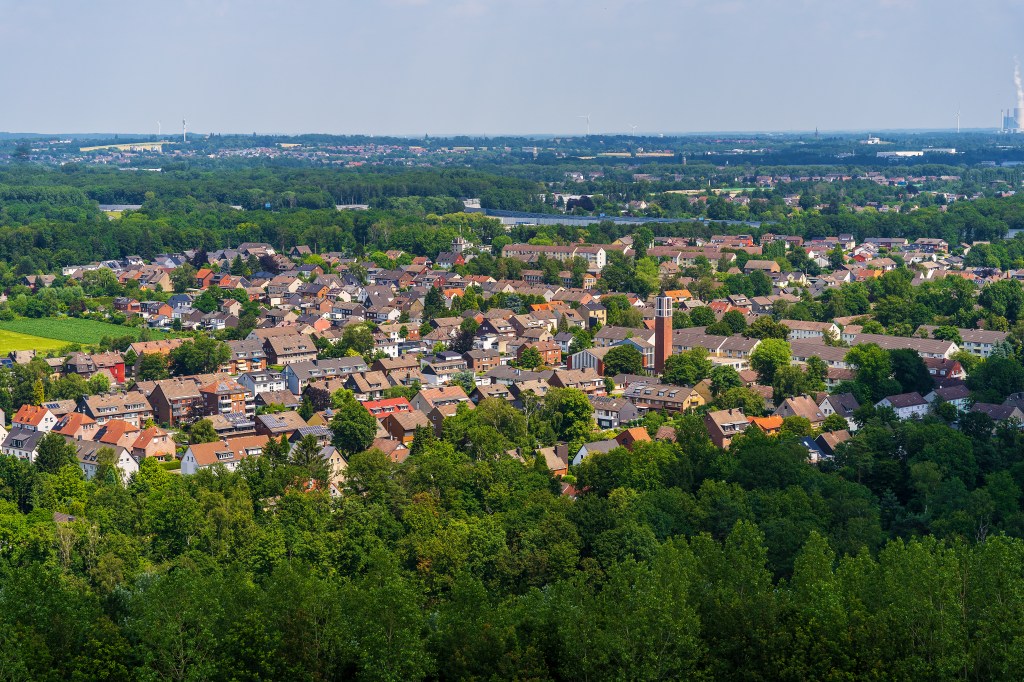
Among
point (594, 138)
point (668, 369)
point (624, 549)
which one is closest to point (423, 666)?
point (624, 549)

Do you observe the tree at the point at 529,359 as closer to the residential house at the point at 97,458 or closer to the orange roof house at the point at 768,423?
the orange roof house at the point at 768,423

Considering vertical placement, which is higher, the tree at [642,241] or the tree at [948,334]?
the tree at [642,241]

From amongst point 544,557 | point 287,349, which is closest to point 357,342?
point 287,349

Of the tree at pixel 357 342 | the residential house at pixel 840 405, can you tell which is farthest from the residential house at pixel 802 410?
the tree at pixel 357 342

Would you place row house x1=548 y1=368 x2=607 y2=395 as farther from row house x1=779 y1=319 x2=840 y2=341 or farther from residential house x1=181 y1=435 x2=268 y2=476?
residential house x1=181 y1=435 x2=268 y2=476

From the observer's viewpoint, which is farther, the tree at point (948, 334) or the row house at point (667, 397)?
the tree at point (948, 334)

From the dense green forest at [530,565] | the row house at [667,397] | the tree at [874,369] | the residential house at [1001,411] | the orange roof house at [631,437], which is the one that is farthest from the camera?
the tree at [874,369]

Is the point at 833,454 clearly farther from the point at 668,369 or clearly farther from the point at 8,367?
the point at 8,367

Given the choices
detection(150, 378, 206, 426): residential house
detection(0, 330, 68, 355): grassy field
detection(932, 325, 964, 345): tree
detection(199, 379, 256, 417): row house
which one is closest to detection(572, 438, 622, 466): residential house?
detection(199, 379, 256, 417): row house
